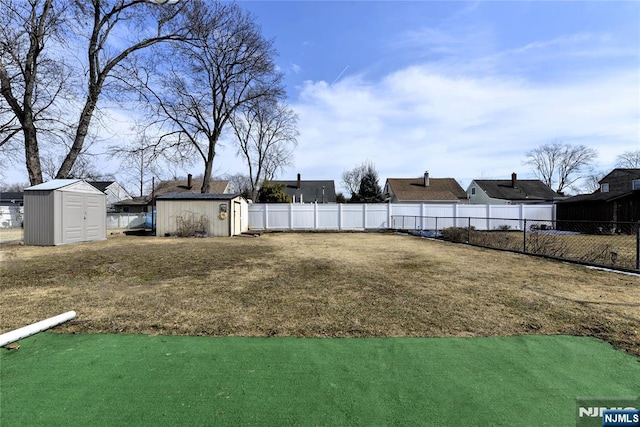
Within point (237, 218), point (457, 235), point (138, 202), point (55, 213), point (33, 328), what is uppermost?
point (138, 202)

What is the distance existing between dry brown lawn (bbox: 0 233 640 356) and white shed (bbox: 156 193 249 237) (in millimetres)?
9079

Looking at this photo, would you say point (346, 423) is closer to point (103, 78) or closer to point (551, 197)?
point (103, 78)

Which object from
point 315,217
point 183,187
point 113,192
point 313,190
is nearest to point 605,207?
point 315,217

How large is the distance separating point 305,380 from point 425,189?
119ft

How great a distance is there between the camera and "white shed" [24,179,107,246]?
11.5 meters

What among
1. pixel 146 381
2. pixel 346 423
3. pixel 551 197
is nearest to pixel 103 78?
pixel 146 381

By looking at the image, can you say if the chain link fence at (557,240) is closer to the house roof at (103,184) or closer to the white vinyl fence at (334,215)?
the white vinyl fence at (334,215)

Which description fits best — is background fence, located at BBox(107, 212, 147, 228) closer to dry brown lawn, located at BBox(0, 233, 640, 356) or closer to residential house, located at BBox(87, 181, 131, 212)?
residential house, located at BBox(87, 181, 131, 212)

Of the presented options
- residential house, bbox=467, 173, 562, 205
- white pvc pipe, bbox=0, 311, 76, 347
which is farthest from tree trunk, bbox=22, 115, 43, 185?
residential house, bbox=467, 173, 562, 205

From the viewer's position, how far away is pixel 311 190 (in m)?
45.5

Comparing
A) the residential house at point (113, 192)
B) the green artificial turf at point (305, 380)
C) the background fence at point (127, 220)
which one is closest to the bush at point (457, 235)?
the green artificial turf at point (305, 380)

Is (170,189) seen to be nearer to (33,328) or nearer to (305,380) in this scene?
(33,328)

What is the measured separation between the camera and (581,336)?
3.31m

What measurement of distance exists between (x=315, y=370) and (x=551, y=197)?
46139 millimetres
